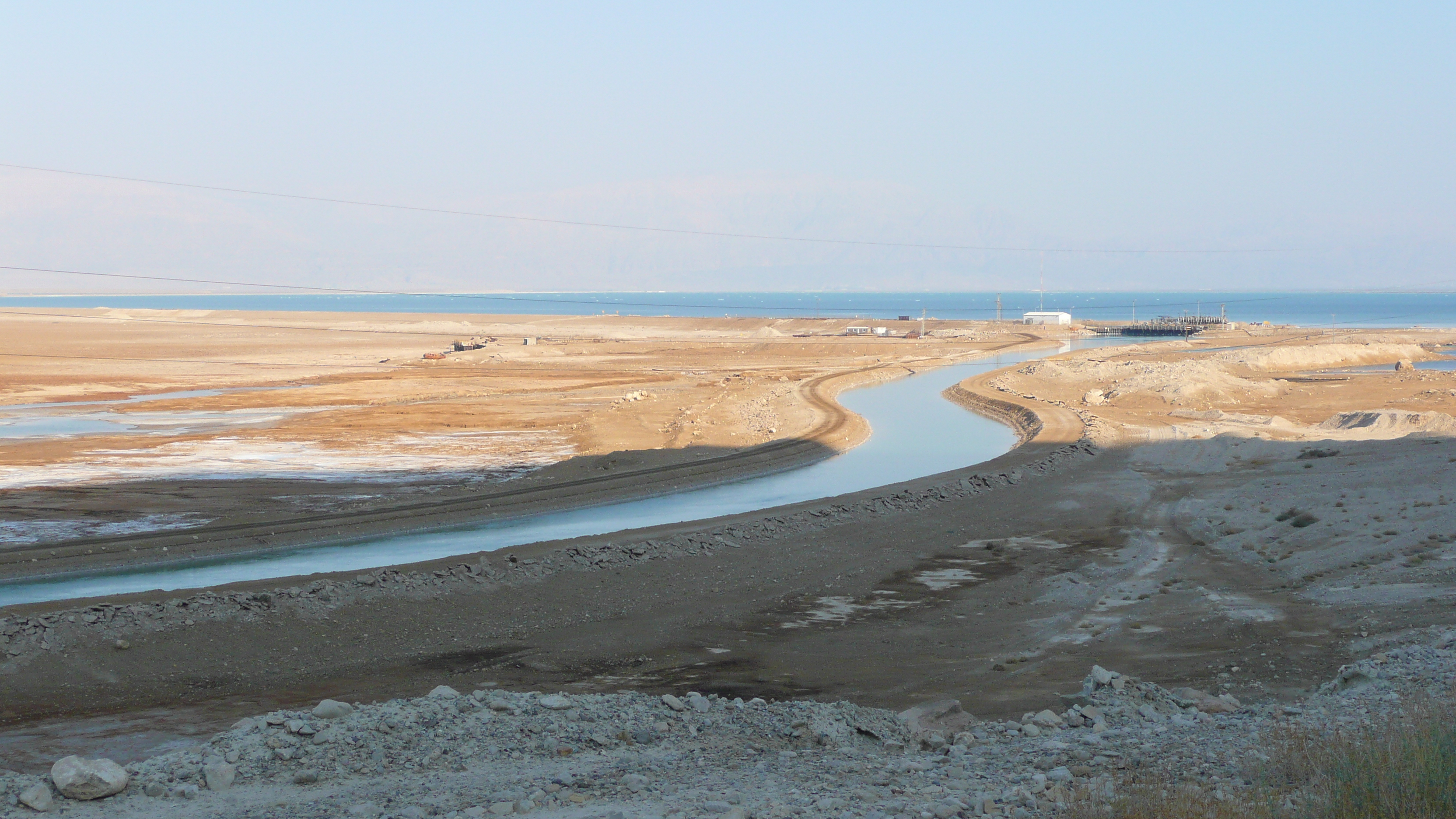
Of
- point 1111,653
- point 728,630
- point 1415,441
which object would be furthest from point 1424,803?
point 1415,441

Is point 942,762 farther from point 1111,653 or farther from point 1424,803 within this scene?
point 1111,653

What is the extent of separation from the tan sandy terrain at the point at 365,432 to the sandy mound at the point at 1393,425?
1887 centimetres

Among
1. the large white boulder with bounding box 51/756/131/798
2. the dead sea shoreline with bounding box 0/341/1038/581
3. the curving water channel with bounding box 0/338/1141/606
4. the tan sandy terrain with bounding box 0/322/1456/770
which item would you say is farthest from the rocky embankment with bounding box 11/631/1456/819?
the dead sea shoreline with bounding box 0/341/1038/581

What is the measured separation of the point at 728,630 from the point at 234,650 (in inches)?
304

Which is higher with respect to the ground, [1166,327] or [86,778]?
[1166,327]

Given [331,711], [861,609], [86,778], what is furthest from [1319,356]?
[86,778]

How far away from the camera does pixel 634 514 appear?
2970 centimetres

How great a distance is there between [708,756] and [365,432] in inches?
1483

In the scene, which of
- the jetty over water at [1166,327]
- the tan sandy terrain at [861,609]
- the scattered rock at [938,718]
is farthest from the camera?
the jetty over water at [1166,327]

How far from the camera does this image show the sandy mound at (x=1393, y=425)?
120 ft

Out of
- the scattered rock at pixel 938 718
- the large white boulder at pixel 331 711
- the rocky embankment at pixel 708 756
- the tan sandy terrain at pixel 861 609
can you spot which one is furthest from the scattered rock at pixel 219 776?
the scattered rock at pixel 938 718

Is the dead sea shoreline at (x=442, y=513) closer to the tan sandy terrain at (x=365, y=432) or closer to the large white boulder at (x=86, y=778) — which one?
the tan sandy terrain at (x=365, y=432)

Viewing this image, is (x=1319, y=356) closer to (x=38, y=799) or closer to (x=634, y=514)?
(x=634, y=514)

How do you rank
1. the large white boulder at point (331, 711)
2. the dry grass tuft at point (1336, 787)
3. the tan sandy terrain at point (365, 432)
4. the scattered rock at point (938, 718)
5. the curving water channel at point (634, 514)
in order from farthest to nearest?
the tan sandy terrain at point (365, 432) < the curving water channel at point (634, 514) < the large white boulder at point (331, 711) < the scattered rock at point (938, 718) < the dry grass tuft at point (1336, 787)
